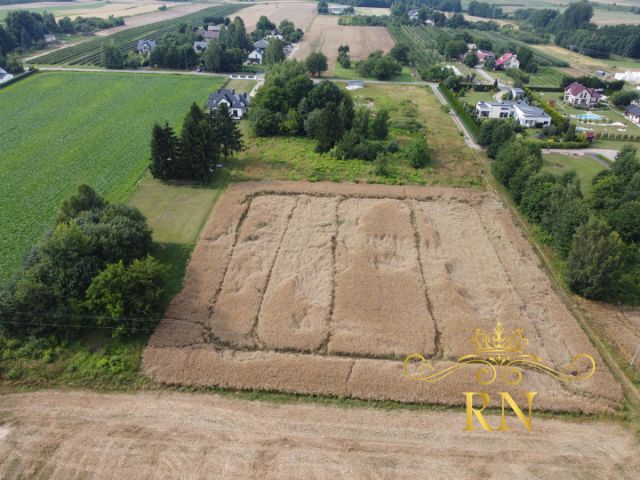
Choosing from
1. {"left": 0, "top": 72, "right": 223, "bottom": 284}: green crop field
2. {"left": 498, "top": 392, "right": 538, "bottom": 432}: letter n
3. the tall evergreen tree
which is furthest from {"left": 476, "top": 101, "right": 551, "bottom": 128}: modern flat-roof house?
{"left": 498, "top": 392, "right": 538, "bottom": 432}: letter n

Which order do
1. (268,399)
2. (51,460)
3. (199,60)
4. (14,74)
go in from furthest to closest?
(199,60)
(14,74)
(268,399)
(51,460)

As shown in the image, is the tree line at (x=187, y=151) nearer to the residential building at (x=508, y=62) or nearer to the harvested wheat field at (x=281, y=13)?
the residential building at (x=508, y=62)

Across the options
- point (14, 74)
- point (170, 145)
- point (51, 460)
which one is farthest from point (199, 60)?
point (51, 460)

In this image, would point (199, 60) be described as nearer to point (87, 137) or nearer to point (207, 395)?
point (87, 137)

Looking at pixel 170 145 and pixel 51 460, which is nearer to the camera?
pixel 51 460

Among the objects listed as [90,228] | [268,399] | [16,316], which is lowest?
[268,399]

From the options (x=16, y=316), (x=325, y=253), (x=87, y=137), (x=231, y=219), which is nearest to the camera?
(x=16, y=316)

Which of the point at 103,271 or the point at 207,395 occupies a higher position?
the point at 103,271

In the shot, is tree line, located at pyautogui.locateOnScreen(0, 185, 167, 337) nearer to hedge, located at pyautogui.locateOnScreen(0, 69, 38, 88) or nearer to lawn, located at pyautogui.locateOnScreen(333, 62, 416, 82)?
hedge, located at pyautogui.locateOnScreen(0, 69, 38, 88)
